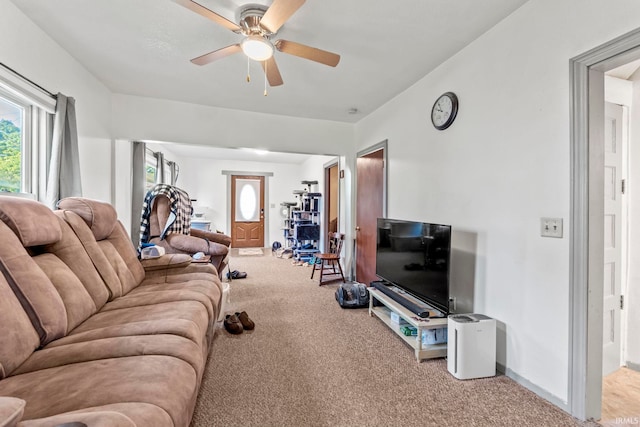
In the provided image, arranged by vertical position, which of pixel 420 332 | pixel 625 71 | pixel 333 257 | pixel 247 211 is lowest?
pixel 420 332

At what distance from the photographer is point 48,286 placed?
1.29 meters

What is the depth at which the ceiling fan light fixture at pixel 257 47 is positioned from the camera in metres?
1.78

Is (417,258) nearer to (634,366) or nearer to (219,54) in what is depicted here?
(634,366)

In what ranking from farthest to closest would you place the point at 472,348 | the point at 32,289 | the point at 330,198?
the point at 330,198 < the point at 472,348 < the point at 32,289

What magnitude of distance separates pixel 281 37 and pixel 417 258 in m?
2.07

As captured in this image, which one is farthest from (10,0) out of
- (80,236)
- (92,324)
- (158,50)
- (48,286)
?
(92,324)

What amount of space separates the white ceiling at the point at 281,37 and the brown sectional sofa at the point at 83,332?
132 centimetres

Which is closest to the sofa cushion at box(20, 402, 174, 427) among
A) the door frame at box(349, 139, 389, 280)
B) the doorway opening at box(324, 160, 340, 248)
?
the door frame at box(349, 139, 389, 280)

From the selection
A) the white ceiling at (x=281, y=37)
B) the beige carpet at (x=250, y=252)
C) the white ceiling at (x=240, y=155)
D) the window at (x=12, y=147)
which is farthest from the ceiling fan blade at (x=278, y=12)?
the beige carpet at (x=250, y=252)

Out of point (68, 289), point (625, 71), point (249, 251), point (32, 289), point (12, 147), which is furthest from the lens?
point (249, 251)

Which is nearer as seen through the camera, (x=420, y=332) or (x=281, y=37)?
(x=420, y=332)

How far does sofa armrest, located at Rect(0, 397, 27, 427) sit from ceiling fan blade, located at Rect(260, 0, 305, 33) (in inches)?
70.7

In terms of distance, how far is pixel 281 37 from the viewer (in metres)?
2.20

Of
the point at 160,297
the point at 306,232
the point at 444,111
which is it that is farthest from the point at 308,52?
the point at 306,232
